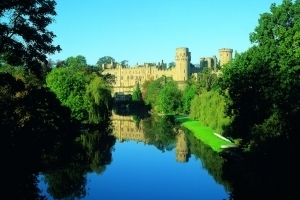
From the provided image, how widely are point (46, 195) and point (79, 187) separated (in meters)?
2.36

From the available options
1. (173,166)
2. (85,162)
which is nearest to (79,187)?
(85,162)

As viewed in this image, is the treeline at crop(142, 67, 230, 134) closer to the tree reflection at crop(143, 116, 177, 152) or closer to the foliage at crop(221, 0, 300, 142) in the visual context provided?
the tree reflection at crop(143, 116, 177, 152)

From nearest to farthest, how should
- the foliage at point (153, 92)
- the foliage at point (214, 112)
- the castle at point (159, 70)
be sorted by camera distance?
the foliage at point (214, 112) → the foliage at point (153, 92) → the castle at point (159, 70)

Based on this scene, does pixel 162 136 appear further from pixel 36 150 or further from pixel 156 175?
pixel 36 150

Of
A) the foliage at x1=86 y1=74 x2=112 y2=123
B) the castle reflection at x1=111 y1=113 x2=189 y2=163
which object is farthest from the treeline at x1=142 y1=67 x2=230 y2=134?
the foliage at x1=86 y1=74 x2=112 y2=123

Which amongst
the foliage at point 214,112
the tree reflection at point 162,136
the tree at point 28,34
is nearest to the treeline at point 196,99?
the foliage at point 214,112

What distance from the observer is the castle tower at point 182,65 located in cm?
12444

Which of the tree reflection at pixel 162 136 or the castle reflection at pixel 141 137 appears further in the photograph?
the tree reflection at pixel 162 136

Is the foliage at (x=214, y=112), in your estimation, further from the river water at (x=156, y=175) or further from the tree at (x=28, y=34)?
the tree at (x=28, y=34)

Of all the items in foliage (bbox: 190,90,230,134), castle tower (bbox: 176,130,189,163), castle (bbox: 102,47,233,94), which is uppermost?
castle (bbox: 102,47,233,94)

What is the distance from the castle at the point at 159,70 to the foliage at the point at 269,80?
3634 inches

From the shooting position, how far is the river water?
21266mm

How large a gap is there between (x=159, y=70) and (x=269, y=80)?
11245 cm

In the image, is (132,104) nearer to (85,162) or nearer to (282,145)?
(85,162)
